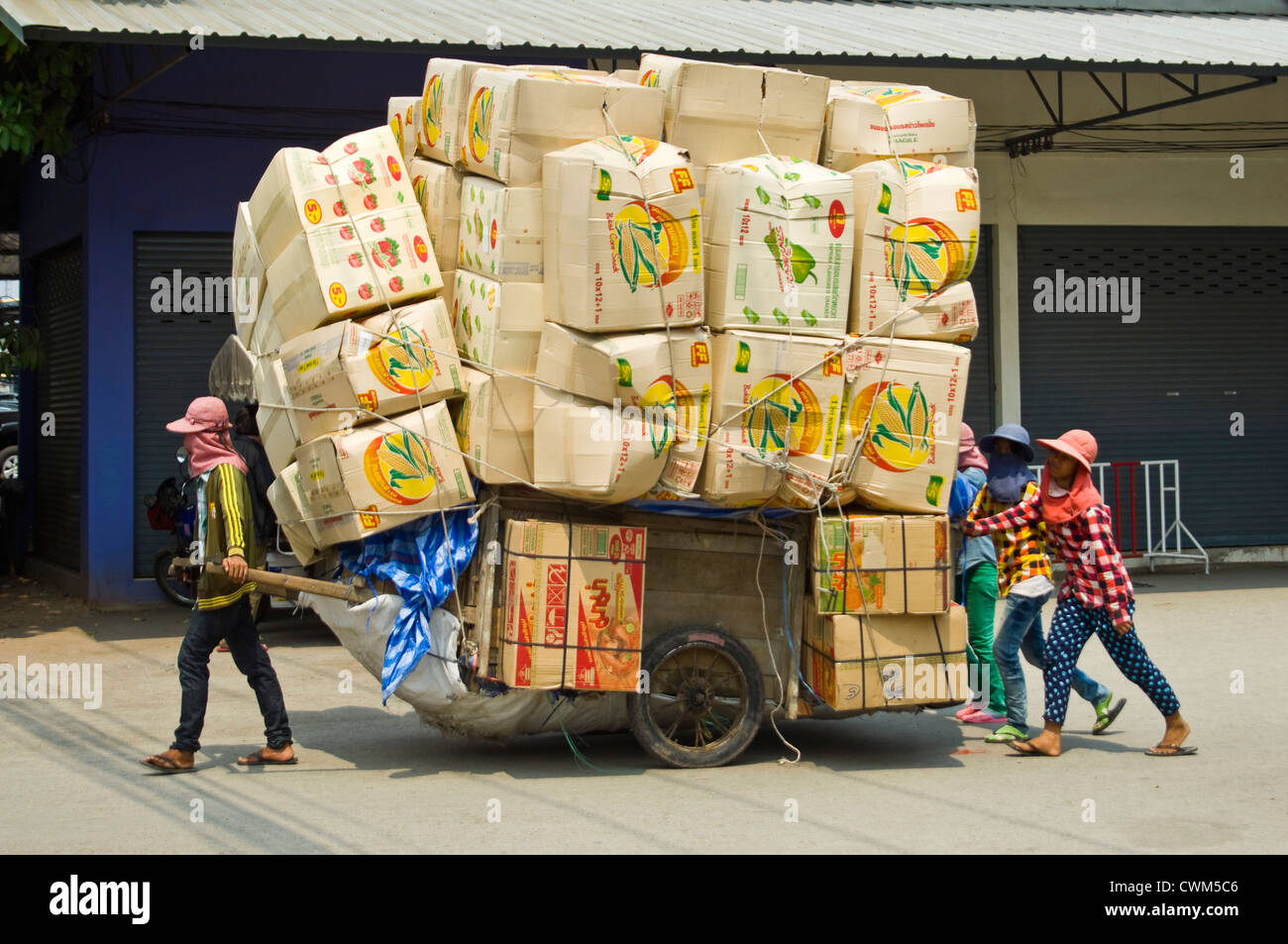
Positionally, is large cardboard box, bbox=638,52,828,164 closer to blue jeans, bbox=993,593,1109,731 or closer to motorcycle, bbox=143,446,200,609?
blue jeans, bbox=993,593,1109,731

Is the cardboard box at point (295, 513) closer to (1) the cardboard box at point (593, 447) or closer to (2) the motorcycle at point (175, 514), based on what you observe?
(1) the cardboard box at point (593, 447)

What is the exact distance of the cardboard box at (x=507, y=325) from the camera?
6.56m

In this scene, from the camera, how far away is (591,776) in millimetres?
6910

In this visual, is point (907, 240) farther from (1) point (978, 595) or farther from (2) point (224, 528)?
(2) point (224, 528)

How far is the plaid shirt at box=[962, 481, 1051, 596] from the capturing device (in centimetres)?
767

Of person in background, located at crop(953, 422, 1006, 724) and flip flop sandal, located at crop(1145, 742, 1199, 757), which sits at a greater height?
person in background, located at crop(953, 422, 1006, 724)

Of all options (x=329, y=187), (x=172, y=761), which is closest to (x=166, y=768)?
(x=172, y=761)

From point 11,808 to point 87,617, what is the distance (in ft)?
21.2

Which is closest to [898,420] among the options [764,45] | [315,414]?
[315,414]

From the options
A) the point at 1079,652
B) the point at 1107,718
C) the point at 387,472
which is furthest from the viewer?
the point at 1107,718

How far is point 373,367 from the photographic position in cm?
654

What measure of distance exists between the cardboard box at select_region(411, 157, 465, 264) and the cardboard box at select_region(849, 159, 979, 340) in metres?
1.93

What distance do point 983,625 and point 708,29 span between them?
21.5ft

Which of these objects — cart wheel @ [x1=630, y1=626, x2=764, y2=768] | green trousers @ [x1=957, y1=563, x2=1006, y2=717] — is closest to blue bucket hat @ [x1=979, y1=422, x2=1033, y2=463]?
green trousers @ [x1=957, y1=563, x2=1006, y2=717]
